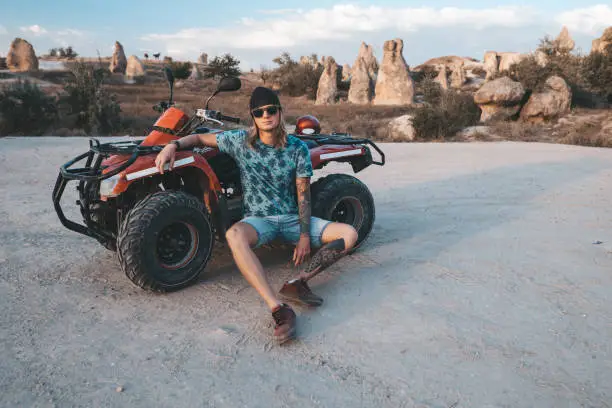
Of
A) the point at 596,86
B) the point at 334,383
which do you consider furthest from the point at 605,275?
the point at 596,86

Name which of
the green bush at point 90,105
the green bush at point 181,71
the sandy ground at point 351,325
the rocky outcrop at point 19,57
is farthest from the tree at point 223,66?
the sandy ground at point 351,325

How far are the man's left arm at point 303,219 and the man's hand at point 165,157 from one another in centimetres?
88

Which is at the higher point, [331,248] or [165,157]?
[165,157]

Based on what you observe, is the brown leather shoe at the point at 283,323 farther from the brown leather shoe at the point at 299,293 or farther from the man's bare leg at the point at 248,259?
the brown leather shoe at the point at 299,293

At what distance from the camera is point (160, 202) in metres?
3.52

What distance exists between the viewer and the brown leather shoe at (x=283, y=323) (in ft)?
9.79

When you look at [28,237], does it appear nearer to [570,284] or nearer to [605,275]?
[570,284]

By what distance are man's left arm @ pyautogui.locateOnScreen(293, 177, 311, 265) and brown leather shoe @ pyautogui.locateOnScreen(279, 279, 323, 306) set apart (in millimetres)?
171

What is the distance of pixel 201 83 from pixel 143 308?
4006 cm

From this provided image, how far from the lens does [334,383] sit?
8.58 feet

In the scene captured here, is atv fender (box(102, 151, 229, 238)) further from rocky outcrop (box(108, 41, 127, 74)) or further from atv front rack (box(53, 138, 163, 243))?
rocky outcrop (box(108, 41, 127, 74))

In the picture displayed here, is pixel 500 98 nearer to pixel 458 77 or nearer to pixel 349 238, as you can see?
pixel 349 238

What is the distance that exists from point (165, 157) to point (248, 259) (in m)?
0.88

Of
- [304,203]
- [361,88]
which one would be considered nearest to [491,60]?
[361,88]
